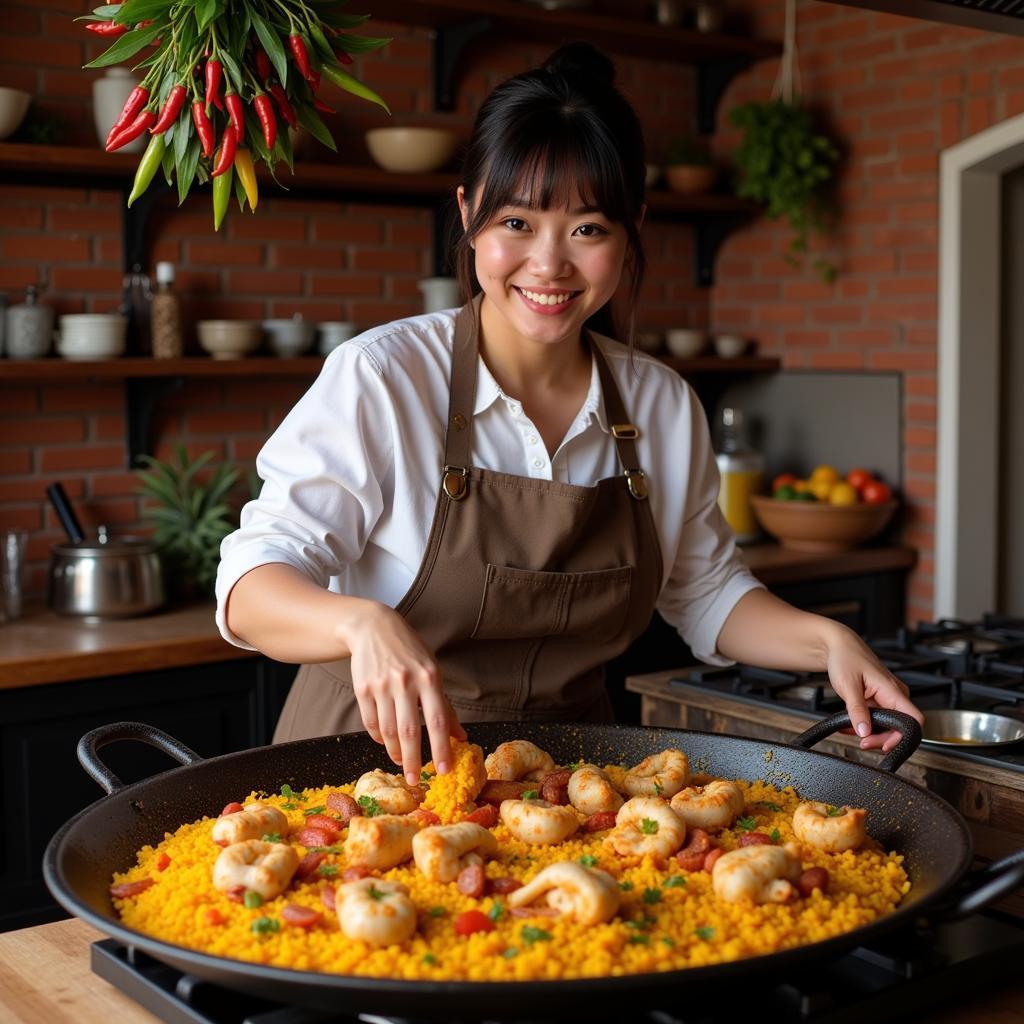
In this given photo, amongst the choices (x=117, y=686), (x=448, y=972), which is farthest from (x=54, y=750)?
(x=448, y=972)

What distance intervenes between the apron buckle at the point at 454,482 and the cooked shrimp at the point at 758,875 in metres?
0.78

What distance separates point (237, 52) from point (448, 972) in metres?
0.98

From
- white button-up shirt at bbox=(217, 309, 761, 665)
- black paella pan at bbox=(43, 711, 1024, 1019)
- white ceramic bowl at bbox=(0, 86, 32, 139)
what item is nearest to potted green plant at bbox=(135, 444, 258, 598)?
white ceramic bowl at bbox=(0, 86, 32, 139)

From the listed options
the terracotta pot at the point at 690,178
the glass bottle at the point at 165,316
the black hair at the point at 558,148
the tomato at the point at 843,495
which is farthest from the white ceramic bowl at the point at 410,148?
the black hair at the point at 558,148

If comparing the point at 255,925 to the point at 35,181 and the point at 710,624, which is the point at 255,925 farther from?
the point at 35,181

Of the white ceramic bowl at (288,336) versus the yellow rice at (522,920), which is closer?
the yellow rice at (522,920)

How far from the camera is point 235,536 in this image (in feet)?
5.82

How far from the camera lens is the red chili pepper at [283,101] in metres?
1.57

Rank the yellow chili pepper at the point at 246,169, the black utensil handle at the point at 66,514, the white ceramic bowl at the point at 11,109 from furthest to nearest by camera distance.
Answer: the black utensil handle at the point at 66,514
the white ceramic bowl at the point at 11,109
the yellow chili pepper at the point at 246,169

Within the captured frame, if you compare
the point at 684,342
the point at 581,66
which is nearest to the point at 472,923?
the point at 581,66

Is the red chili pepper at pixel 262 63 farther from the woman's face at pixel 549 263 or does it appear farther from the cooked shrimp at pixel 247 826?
the cooked shrimp at pixel 247 826

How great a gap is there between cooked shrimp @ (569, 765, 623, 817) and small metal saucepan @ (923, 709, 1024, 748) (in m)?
0.61

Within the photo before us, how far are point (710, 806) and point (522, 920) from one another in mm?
330

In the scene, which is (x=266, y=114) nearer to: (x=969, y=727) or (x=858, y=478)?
(x=969, y=727)
